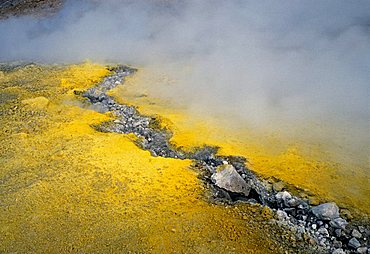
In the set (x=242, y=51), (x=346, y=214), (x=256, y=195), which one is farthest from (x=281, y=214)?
(x=242, y=51)

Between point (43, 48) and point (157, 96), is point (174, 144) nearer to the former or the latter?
point (157, 96)

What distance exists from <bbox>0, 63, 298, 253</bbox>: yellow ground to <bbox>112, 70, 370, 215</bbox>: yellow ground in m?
0.65

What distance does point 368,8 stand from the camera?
912 cm

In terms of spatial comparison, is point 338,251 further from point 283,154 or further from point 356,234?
point 283,154

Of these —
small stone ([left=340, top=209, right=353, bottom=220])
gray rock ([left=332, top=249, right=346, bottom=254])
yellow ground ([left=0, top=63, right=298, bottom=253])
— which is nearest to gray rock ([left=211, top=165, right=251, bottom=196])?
yellow ground ([left=0, top=63, right=298, bottom=253])

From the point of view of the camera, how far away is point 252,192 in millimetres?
4410

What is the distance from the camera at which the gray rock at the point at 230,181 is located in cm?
438

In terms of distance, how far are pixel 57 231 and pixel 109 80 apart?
384 cm

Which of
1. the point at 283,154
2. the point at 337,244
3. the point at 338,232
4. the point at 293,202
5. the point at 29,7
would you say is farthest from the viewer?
the point at 29,7

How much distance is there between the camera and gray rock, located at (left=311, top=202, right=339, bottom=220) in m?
3.96

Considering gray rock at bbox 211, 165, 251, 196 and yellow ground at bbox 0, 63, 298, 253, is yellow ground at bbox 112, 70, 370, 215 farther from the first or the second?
yellow ground at bbox 0, 63, 298, 253

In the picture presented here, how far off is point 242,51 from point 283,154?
333 centimetres

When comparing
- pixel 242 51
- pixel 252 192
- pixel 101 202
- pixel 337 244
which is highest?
pixel 242 51

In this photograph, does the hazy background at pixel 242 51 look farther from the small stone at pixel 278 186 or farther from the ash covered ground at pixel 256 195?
the small stone at pixel 278 186
